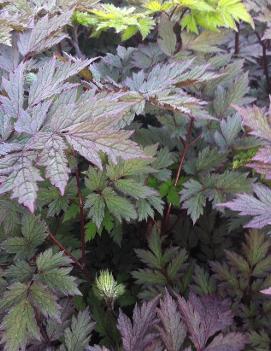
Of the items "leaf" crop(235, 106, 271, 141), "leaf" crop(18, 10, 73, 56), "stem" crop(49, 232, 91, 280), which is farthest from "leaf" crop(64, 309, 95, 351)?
"leaf" crop(18, 10, 73, 56)

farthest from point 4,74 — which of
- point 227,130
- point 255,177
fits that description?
point 255,177

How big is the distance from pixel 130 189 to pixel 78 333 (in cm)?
38

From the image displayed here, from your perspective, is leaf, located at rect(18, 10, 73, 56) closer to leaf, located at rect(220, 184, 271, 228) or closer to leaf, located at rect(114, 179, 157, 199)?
leaf, located at rect(114, 179, 157, 199)

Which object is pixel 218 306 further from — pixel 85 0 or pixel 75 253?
pixel 85 0

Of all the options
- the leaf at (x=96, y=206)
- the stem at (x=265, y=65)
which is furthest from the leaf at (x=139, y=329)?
the stem at (x=265, y=65)

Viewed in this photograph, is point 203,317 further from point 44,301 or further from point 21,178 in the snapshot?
point 21,178

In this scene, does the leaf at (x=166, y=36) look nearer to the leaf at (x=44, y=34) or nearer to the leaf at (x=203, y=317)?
the leaf at (x=44, y=34)

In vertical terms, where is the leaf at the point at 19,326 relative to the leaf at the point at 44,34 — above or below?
below

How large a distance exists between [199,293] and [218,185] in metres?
0.31

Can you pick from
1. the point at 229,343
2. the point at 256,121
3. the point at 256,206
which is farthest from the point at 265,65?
the point at 229,343

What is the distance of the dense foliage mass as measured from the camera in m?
0.97

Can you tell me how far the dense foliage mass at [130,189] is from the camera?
97 centimetres

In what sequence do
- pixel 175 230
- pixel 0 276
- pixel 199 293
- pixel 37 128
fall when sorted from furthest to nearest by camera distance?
1. pixel 175 230
2. pixel 199 293
3. pixel 0 276
4. pixel 37 128

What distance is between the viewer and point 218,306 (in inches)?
44.0
